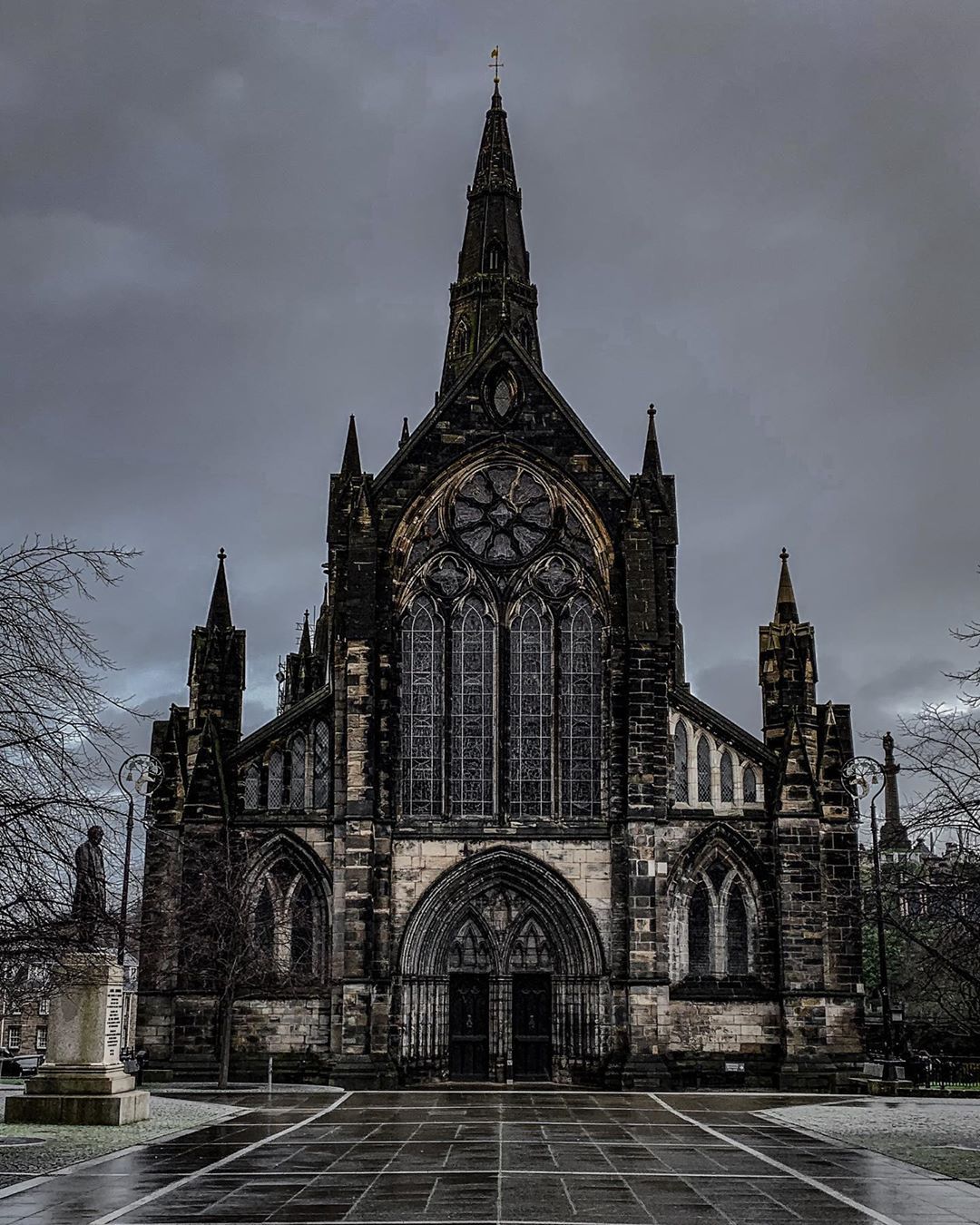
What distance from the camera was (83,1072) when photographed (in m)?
23.4

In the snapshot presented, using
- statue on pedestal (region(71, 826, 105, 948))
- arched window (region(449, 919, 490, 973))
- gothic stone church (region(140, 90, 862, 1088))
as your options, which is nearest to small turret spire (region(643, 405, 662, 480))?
gothic stone church (region(140, 90, 862, 1088))

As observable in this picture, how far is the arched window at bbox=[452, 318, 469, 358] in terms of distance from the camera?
49.4m

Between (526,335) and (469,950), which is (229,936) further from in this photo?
(526,335)

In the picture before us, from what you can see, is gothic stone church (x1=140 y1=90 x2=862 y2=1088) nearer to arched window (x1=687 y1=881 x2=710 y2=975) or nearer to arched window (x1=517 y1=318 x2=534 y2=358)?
arched window (x1=687 y1=881 x2=710 y2=975)

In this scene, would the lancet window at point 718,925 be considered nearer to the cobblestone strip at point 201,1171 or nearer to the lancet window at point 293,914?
the lancet window at point 293,914

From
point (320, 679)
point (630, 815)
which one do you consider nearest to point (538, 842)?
point (630, 815)

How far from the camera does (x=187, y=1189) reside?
1631 centimetres

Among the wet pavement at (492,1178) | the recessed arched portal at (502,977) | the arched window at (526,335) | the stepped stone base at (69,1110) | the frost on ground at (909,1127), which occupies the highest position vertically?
the arched window at (526,335)

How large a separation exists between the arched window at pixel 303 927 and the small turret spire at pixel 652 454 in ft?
42.5

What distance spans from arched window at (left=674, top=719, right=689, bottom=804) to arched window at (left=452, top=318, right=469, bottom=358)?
54.4ft

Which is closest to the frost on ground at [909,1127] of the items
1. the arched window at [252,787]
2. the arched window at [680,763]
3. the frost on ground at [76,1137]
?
the arched window at [680,763]

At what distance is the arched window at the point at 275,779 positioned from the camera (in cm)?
3725

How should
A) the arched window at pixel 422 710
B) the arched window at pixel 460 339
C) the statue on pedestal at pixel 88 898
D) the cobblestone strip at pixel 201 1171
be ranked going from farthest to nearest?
the arched window at pixel 460 339 → the arched window at pixel 422 710 → the statue on pedestal at pixel 88 898 → the cobblestone strip at pixel 201 1171

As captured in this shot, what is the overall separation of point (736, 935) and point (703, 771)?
385 centimetres
